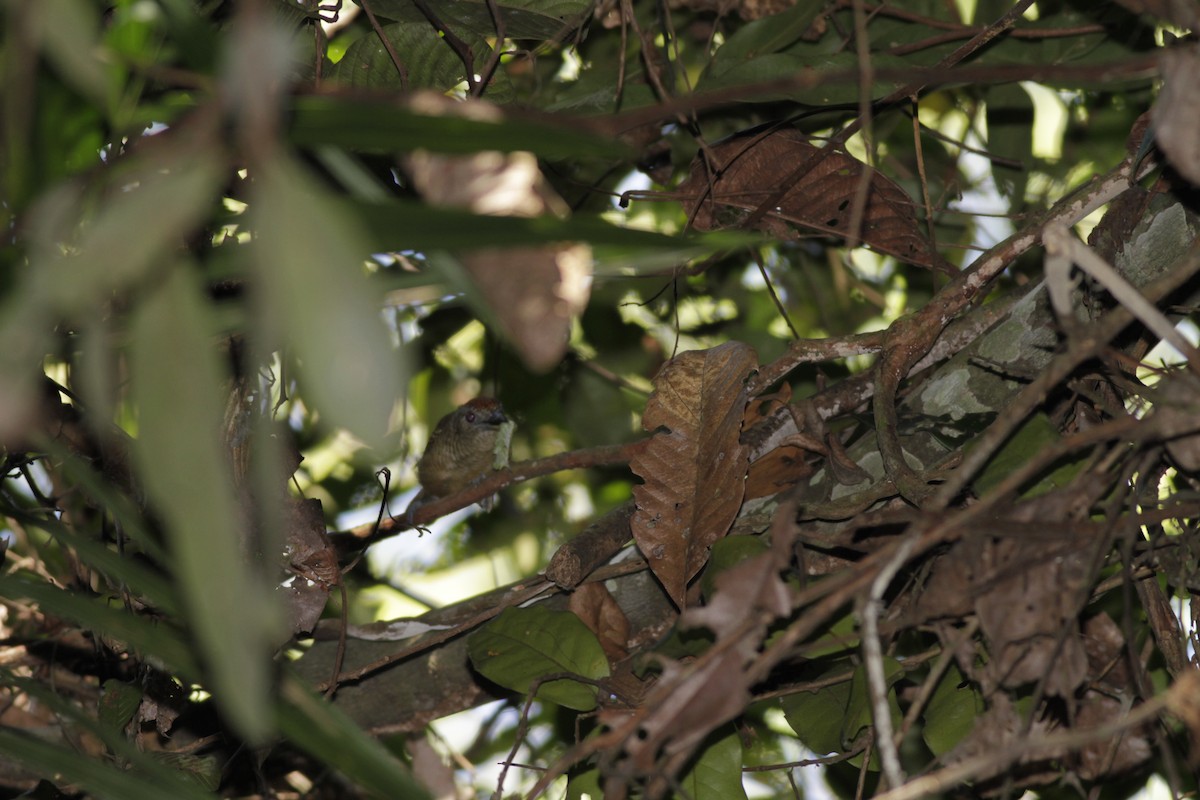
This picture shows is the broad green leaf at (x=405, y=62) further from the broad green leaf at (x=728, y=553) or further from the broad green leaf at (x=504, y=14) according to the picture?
the broad green leaf at (x=728, y=553)

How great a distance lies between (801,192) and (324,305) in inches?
80.3

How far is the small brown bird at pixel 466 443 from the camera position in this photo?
154 inches

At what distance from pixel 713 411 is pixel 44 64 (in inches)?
49.0

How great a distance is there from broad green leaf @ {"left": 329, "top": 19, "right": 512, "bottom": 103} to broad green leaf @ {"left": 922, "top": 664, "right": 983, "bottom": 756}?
168 centimetres

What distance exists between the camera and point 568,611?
2180mm

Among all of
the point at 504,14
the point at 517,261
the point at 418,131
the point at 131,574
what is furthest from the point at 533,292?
the point at 504,14

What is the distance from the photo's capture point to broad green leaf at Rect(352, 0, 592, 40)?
258cm

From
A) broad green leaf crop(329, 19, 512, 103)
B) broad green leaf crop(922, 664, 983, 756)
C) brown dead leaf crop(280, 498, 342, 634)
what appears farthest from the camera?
broad green leaf crop(329, 19, 512, 103)

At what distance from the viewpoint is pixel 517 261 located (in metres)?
0.88

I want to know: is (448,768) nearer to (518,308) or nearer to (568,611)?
(568,611)

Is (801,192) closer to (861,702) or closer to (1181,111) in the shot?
(861,702)

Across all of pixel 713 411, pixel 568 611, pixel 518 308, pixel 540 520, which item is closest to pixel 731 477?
pixel 713 411

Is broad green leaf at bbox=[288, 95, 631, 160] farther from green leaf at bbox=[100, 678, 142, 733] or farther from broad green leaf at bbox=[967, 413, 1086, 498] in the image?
green leaf at bbox=[100, 678, 142, 733]

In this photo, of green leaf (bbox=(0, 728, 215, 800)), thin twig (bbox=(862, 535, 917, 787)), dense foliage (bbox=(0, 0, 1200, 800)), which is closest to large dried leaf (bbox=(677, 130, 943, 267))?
dense foliage (bbox=(0, 0, 1200, 800))
